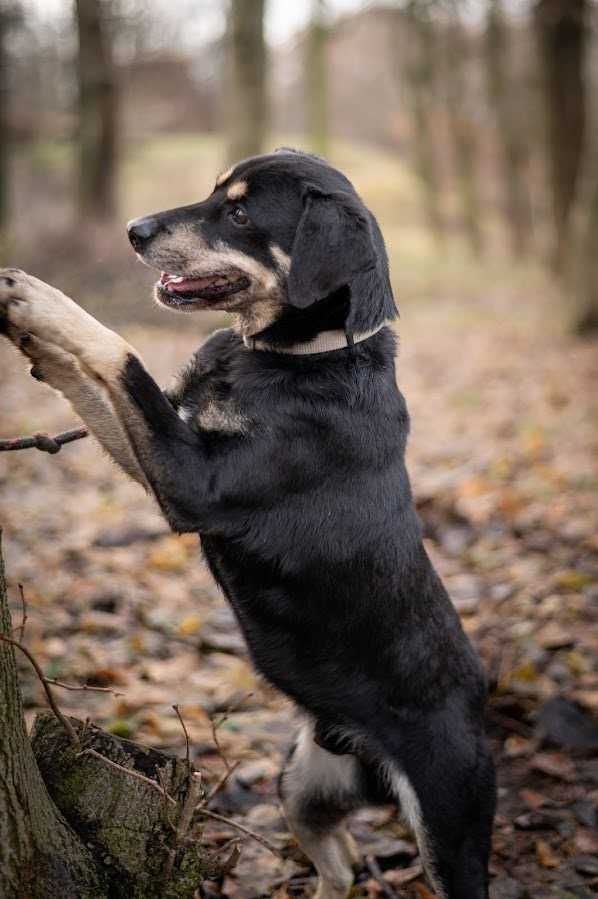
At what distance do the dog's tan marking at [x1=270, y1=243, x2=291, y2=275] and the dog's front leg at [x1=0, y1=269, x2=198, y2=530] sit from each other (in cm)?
71

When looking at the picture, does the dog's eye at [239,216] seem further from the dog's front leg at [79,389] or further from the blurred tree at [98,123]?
the blurred tree at [98,123]

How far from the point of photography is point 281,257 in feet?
10.3

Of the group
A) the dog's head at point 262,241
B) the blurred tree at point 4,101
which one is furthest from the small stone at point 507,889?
the blurred tree at point 4,101

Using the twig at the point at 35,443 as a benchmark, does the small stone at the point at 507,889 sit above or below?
below

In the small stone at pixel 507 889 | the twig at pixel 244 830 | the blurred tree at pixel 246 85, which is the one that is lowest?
the small stone at pixel 507 889

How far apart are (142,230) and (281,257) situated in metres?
0.51

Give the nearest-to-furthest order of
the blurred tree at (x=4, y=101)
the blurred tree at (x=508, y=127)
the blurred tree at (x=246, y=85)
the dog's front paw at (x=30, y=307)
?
the dog's front paw at (x=30, y=307) < the blurred tree at (x=246, y=85) < the blurred tree at (x=4, y=101) < the blurred tree at (x=508, y=127)

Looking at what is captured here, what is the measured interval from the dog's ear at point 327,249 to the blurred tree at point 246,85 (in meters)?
9.79

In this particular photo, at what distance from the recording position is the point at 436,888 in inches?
115

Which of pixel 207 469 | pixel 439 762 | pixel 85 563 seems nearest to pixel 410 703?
pixel 439 762

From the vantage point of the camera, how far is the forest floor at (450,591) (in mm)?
3633

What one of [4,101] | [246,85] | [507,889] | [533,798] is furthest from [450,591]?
[4,101]

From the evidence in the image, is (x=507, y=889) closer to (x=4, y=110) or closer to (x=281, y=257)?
(x=281, y=257)

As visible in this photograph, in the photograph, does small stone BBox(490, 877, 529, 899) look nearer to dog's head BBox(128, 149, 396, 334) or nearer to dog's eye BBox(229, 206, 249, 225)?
dog's head BBox(128, 149, 396, 334)
